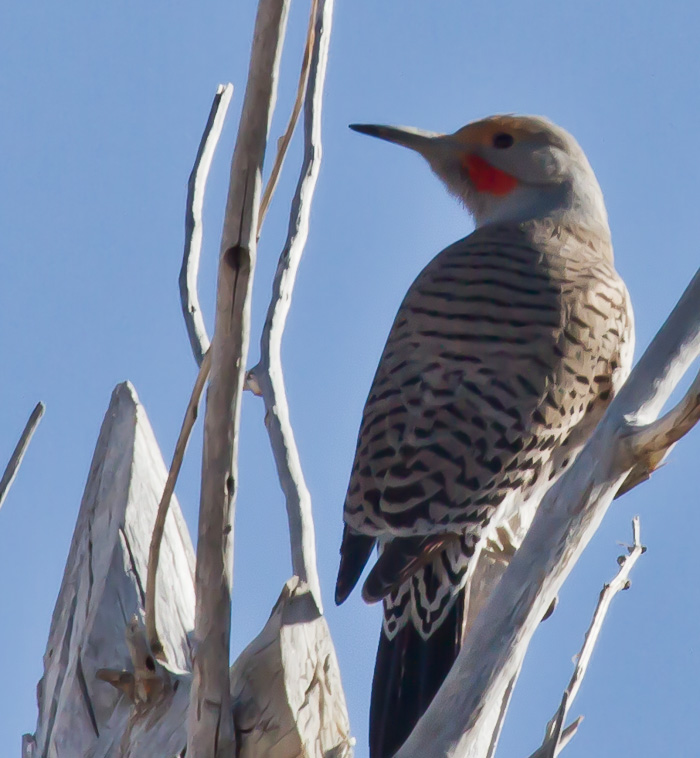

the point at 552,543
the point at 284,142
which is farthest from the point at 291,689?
the point at 284,142

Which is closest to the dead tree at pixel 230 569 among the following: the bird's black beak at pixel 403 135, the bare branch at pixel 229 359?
the bare branch at pixel 229 359

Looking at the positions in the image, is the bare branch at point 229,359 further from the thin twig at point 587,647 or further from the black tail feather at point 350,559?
the black tail feather at point 350,559

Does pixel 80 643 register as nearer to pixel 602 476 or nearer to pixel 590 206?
pixel 602 476

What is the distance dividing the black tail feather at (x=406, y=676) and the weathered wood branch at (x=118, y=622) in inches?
20.2

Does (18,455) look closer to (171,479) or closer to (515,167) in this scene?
(171,479)

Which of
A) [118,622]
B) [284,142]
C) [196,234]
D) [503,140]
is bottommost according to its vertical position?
[118,622]

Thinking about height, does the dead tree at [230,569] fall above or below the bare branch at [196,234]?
below

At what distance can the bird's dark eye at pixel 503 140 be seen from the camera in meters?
4.66

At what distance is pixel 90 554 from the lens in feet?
9.72

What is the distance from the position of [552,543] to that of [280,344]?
135 cm

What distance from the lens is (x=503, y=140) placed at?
15.3ft

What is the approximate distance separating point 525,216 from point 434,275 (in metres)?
0.62

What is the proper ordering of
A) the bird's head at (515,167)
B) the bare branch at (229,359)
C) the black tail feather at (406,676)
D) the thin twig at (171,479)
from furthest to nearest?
the bird's head at (515,167) → the black tail feather at (406,676) → the thin twig at (171,479) → the bare branch at (229,359)

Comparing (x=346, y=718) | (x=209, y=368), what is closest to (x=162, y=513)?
(x=209, y=368)
